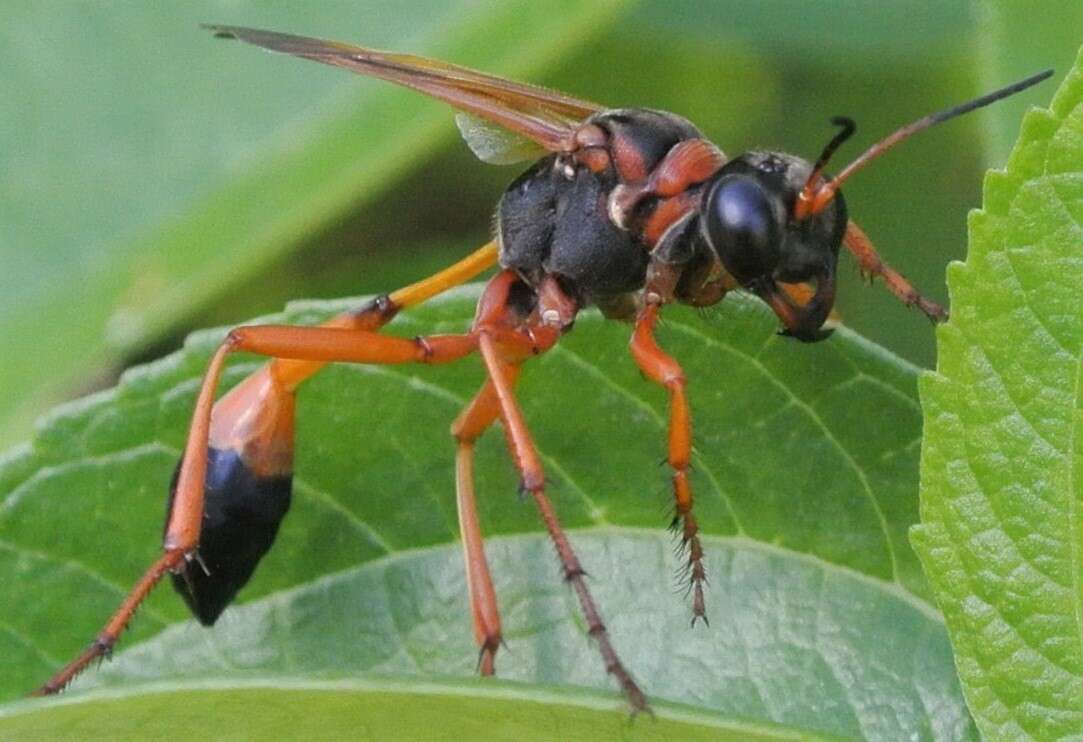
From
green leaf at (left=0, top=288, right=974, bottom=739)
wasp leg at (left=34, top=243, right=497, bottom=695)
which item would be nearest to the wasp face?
green leaf at (left=0, top=288, right=974, bottom=739)

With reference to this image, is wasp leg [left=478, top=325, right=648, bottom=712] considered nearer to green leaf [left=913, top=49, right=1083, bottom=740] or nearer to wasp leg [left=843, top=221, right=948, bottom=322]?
green leaf [left=913, top=49, right=1083, bottom=740]

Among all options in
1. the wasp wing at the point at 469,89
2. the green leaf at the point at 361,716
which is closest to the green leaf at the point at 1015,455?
the green leaf at the point at 361,716

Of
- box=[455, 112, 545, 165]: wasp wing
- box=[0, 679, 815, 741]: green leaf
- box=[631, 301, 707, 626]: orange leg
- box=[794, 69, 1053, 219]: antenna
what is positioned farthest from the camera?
box=[455, 112, 545, 165]: wasp wing

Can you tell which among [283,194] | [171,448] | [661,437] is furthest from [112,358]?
[661,437]

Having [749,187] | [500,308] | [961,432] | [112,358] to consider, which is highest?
[961,432]

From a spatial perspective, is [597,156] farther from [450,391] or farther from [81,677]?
[81,677]

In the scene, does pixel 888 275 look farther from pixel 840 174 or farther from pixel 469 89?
pixel 469 89

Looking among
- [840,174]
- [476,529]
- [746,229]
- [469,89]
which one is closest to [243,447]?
[476,529]

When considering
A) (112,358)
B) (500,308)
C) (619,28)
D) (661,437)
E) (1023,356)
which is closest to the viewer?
(1023,356)
